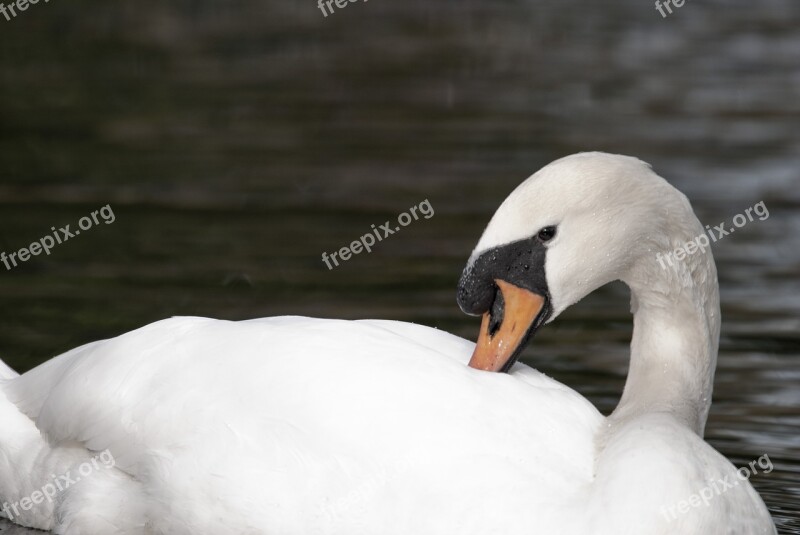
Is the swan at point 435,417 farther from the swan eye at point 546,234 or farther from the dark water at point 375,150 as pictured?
the dark water at point 375,150

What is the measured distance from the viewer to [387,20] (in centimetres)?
1928

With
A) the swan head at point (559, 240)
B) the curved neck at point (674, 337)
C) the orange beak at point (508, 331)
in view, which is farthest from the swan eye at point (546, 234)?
the curved neck at point (674, 337)

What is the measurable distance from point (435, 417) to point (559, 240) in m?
0.72

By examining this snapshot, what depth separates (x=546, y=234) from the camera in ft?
17.2

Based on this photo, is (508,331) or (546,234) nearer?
(546,234)

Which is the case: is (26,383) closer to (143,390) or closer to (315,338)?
(143,390)

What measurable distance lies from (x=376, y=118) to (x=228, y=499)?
916cm

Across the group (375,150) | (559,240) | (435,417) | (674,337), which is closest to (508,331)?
(559,240)

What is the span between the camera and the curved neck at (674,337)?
5.54 meters

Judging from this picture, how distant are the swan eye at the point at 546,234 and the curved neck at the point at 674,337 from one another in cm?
43

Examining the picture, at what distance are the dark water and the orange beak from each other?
147 centimetres

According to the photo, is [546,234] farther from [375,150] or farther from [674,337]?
[375,150]

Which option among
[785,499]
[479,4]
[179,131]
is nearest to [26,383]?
[785,499]

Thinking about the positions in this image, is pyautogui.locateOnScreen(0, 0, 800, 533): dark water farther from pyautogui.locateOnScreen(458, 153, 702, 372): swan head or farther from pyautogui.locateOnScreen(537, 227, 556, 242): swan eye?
pyautogui.locateOnScreen(537, 227, 556, 242): swan eye
